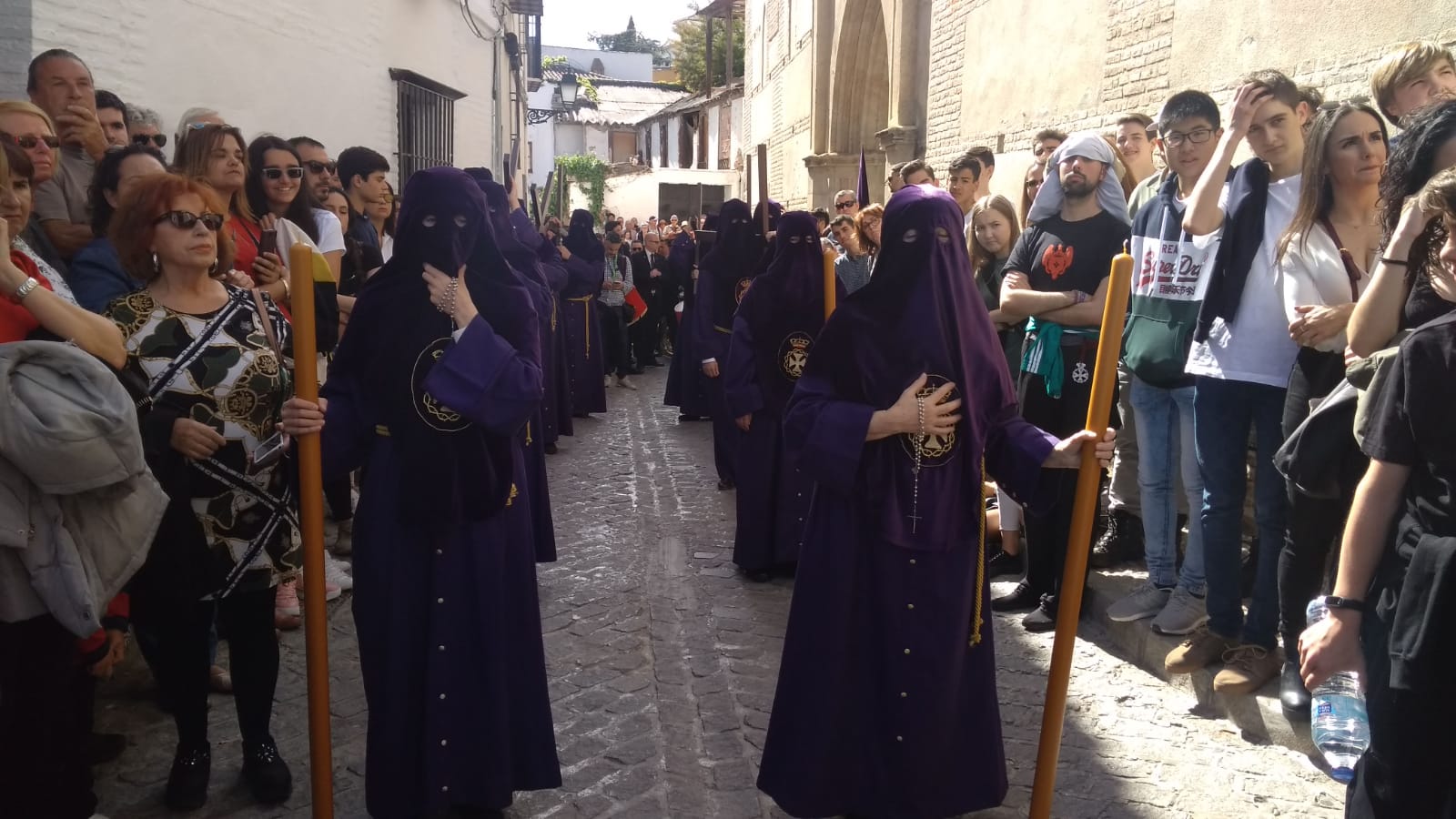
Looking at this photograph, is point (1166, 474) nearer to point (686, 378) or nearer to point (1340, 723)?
point (1340, 723)

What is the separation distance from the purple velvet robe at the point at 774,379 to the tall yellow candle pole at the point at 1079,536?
265cm

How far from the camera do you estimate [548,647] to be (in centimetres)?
502

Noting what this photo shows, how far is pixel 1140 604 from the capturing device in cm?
501

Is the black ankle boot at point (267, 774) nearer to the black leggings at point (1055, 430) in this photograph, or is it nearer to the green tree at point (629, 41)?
the black leggings at point (1055, 430)

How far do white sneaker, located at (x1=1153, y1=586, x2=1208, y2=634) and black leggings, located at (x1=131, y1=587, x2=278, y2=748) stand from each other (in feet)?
11.9

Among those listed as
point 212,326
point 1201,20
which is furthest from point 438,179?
point 1201,20

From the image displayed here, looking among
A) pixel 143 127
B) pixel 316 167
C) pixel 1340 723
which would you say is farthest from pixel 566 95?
pixel 1340 723

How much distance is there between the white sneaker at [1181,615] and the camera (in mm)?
4707

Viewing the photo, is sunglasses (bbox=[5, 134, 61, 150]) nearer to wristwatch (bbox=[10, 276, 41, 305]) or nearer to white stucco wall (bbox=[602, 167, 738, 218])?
wristwatch (bbox=[10, 276, 41, 305])

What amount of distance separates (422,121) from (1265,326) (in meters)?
11.1

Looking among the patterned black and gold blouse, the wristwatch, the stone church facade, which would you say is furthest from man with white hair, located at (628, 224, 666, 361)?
the wristwatch

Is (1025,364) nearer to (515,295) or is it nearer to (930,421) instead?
(930,421)

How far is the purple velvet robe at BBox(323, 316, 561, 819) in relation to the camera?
3225mm

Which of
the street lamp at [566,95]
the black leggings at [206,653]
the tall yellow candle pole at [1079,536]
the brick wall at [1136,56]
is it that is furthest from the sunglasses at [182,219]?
the street lamp at [566,95]
